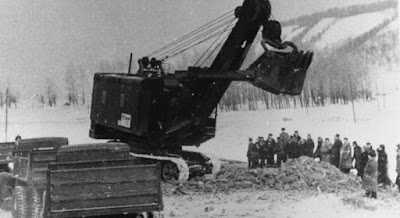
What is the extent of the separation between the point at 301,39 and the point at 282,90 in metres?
1.61

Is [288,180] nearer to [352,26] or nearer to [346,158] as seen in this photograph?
[346,158]

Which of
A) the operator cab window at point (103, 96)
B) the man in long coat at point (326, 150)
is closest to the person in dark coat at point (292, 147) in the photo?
the man in long coat at point (326, 150)

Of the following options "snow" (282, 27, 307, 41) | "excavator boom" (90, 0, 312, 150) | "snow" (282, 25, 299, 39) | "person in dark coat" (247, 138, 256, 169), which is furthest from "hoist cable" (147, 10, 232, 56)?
"person in dark coat" (247, 138, 256, 169)

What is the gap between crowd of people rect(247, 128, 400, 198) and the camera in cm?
753

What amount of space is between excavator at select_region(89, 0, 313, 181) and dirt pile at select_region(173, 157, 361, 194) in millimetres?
419

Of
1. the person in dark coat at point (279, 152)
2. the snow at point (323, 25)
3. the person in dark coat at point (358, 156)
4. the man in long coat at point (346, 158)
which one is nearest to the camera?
the person in dark coat at point (358, 156)

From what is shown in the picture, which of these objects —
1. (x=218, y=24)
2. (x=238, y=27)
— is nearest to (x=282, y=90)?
(x=238, y=27)

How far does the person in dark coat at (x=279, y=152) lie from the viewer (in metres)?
8.94

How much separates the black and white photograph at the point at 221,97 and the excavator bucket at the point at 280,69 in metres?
0.01

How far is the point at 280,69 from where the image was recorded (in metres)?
7.45

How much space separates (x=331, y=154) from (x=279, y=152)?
3.31 ft

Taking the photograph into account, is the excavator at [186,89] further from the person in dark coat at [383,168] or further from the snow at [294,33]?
the person in dark coat at [383,168]

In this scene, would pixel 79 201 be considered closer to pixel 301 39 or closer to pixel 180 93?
pixel 180 93

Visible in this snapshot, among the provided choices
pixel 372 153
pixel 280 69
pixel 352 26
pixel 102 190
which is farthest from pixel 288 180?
pixel 102 190
